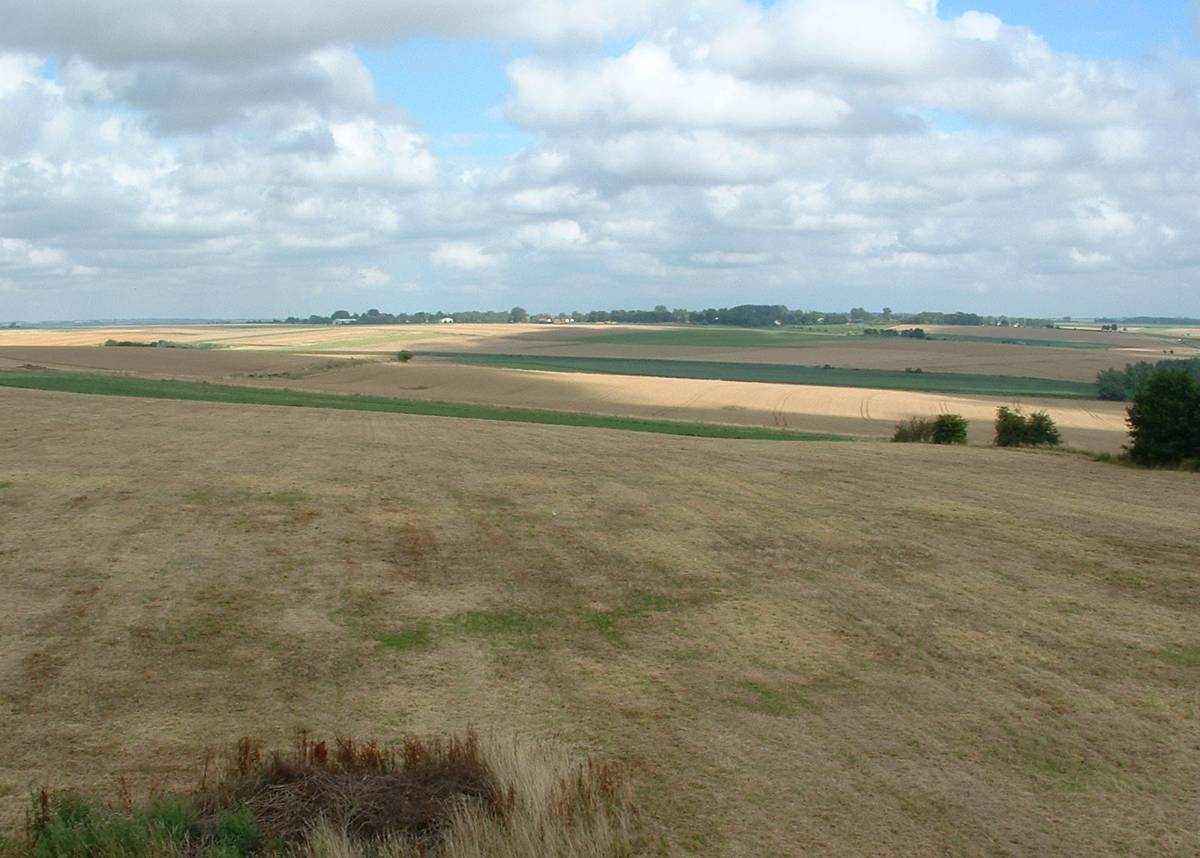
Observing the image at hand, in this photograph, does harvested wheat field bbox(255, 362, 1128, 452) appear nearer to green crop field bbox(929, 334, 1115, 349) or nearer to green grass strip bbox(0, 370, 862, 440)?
green grass strip bbox(0, 370, 862, 440)

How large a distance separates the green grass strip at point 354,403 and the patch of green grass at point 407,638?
2902 centimetres

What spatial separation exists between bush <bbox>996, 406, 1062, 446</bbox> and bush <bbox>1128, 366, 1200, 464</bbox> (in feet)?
22.5

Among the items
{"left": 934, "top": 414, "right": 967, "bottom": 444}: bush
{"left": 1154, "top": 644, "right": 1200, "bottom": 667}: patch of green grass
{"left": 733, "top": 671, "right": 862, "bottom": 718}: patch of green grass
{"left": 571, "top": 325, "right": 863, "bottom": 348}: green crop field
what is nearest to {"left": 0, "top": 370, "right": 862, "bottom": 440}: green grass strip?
{"left": 934, "top": 414, "right": 967, "bottom": 444}: bush

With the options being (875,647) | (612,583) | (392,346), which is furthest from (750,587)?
(392,346)

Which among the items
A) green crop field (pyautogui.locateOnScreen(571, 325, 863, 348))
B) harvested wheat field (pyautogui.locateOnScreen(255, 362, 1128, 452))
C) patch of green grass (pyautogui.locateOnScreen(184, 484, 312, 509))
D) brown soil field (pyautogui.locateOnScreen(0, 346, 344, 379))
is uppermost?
green crop field (pyautogui.locateOnScreen(571, 325, 863, 348))

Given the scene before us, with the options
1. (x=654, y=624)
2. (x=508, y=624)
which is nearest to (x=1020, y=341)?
(x=654, y=624)

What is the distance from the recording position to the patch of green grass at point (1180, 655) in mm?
11594

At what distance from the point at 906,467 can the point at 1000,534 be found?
9358 mm

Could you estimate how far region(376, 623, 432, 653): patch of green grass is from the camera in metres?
11.4

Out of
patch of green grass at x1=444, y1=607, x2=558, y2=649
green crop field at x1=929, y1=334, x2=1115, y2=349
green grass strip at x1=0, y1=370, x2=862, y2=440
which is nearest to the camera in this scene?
patch of green grass at x1=444, y1=607, x2=558, y2=649

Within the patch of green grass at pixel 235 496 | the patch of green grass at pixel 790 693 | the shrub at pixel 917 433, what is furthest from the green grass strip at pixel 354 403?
the patch of green grass at pixel 790 693

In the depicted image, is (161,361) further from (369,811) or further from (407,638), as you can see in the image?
(369,811)

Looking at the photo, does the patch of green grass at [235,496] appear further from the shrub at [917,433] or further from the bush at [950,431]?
the shrub at [917,433]

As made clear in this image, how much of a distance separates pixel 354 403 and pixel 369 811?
42.1 m
